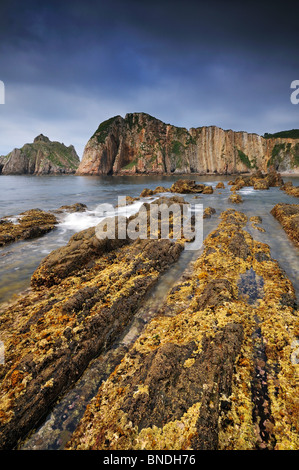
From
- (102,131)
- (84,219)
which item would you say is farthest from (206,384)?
(102,131)

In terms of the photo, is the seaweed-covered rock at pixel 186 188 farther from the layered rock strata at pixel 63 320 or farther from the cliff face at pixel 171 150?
the cliff face at pixel 171 150

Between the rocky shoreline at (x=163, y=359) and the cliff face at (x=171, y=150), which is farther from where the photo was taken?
the cliff face at (x=171, y=150)

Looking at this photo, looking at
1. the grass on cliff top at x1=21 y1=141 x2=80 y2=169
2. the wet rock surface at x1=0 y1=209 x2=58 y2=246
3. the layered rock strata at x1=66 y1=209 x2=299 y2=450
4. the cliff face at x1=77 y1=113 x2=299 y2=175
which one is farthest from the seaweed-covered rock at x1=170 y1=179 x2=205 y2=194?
the grass on cliff top at x1=21 y1=141 x2=80 y2=169

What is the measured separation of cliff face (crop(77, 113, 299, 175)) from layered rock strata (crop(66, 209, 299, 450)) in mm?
119537

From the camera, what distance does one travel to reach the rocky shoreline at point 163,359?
2.95 meters

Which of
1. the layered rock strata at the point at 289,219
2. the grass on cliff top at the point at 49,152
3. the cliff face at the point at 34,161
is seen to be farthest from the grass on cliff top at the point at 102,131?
the layered rock strata at the point at 289,219

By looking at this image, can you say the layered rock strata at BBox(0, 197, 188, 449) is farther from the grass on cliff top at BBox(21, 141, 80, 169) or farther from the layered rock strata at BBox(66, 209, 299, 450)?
the grass on cliff top at BBox(21, 141, 80, 169)

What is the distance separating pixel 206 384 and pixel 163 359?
0.89 m

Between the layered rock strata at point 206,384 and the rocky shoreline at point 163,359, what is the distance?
0.05 feet

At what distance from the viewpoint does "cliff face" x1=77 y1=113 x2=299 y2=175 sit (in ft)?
374

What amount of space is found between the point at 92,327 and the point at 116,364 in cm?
108

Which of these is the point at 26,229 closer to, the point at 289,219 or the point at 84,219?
the point at 84,219
